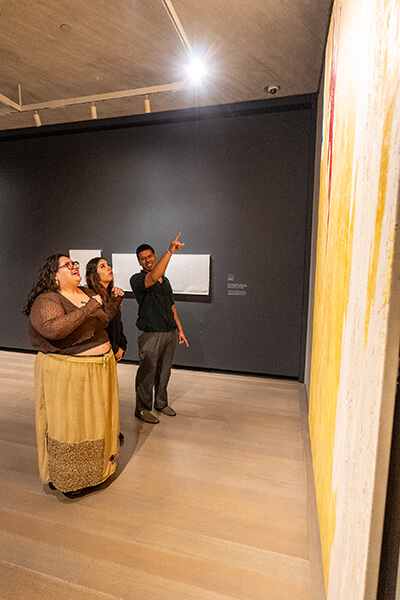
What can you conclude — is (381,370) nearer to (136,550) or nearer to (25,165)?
(136,550)

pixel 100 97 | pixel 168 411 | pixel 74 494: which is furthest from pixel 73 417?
pixel 100 97

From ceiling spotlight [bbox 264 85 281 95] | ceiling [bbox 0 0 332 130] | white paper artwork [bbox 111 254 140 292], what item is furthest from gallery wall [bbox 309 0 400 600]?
white paper artwork [bbox 111 254 140 292]

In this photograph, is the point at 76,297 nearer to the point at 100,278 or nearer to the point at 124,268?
the point at 100,278

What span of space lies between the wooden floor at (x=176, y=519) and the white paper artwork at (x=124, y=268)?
2.05m

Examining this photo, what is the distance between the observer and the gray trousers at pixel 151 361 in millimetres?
3141

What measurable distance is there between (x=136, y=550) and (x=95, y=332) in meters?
1.21

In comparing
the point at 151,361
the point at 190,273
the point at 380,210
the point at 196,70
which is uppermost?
the point at 196,70

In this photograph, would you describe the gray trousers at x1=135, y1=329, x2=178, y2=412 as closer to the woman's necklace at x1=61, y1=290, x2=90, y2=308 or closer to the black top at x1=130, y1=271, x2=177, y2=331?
the black top at x1=130, y1=271, x2=177, y2=331

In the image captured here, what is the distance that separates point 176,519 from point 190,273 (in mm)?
2997

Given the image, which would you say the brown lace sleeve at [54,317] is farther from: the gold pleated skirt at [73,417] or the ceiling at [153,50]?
the ceiling at [153,50]

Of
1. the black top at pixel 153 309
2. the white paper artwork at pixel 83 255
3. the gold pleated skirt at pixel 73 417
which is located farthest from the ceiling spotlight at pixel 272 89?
the gold pleated skirt at pixel 73 417

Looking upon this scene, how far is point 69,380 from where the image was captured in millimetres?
2018

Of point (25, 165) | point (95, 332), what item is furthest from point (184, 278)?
point (25, 165)

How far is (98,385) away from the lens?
6.89 ft
